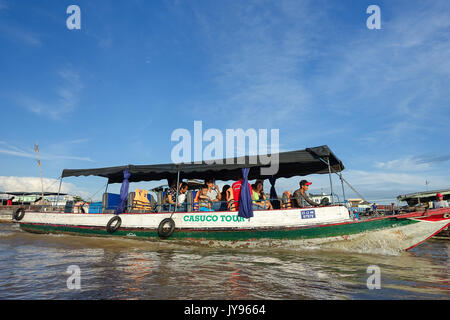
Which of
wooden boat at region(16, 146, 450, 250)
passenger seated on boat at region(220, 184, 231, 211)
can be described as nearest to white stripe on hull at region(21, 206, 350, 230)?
wooden boat at region(16, 146, 450, 250)

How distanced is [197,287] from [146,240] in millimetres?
6783

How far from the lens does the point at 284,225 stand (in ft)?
29.4

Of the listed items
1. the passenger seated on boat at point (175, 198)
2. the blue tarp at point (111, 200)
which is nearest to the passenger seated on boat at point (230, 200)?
the passenger seated on boat at point (175, 198)

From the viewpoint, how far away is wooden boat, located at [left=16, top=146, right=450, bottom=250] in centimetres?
851

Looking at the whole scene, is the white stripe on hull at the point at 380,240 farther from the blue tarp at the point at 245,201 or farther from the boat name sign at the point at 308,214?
the blue tarp at the point at 245,201

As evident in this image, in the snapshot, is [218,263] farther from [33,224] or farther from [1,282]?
[33,224]

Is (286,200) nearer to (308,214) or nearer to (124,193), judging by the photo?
(308,214)

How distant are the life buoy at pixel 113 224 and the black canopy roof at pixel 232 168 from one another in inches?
77.8

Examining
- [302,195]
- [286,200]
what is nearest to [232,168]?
[286,200]

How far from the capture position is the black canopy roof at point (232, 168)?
30.3 feet

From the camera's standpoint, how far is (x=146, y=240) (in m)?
10.8

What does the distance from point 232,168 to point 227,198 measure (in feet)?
3.97

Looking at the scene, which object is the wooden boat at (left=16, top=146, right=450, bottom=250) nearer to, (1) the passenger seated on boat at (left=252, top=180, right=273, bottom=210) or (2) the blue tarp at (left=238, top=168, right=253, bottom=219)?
(2) the blue tarp at (left=238, top=168, right=253, bottom=219)
